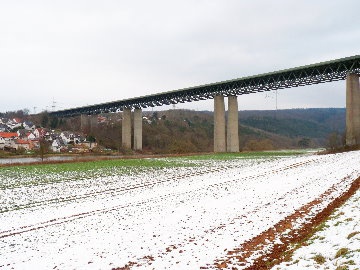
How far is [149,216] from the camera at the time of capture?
58.1ft

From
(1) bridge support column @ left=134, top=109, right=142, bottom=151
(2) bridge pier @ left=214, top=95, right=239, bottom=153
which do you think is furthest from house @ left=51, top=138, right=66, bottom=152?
(2) bridge pier @ left=214, top=95, right=239, bottom=153

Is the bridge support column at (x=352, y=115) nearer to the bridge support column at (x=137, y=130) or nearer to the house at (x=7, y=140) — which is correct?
the bridge support column at (x=137, y=130)

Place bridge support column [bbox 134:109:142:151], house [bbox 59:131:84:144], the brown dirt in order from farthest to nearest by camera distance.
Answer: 1. house [bbox 59:131:84:144]
2. bridge support column [bbox 134:109:142:151]
3. the brown dirt

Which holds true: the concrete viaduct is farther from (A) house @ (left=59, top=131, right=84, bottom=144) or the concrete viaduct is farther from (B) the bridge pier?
(A) house @ (left=59, top=131, right=84, bottom=144)

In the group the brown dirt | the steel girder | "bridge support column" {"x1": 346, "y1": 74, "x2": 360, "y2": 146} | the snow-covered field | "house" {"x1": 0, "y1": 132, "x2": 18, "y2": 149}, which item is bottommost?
the snow-covered field

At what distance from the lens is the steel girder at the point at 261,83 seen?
61.2 m

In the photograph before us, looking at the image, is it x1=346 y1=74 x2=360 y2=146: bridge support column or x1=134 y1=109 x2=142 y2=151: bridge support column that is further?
x1=134 y1=109 x2=142 y2=151: bridge support column

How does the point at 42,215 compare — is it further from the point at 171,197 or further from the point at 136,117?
the point at 136,117

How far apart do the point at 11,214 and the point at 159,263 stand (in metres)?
A: 10.7

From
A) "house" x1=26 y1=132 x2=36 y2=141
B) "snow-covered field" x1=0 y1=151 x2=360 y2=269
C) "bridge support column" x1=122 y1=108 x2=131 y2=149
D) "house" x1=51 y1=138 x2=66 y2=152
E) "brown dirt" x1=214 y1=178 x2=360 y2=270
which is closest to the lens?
"brown dirt" x1=214 y1=178 x2=360 y2=270

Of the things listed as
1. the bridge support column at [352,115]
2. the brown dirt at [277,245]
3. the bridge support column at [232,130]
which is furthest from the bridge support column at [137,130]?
the brown dirt at [277,245]

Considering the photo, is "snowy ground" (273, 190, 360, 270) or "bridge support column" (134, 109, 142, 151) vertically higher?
"bridge support column" (134, 109, 142, 151)

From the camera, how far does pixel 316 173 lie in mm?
28516

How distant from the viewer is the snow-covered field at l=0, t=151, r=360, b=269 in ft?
38.8
